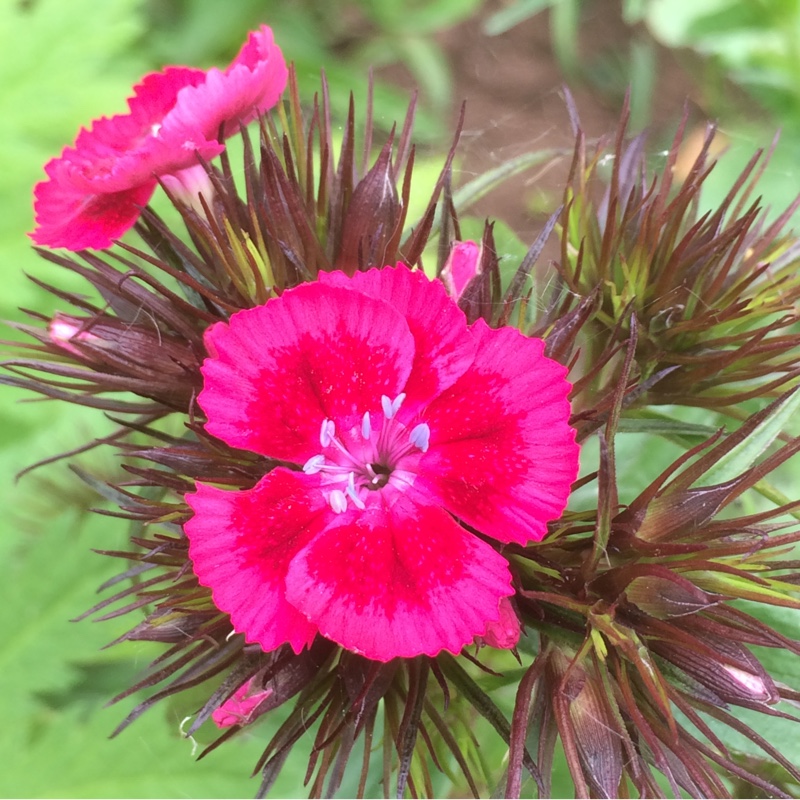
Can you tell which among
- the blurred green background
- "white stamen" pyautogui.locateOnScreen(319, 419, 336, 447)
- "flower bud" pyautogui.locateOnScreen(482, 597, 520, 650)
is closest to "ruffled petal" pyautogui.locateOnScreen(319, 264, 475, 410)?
"white stamen" pyautogui.locateOnScreen(319, 419, 336, 447)

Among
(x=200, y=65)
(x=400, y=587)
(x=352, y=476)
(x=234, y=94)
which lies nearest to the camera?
(x=400, y=587)

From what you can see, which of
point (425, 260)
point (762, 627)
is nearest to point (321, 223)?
point (425, 260)

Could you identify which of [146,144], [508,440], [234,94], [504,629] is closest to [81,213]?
[146,144]

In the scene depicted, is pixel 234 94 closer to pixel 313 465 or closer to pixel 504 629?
pixel 313 465

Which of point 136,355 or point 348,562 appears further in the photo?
point 136,355

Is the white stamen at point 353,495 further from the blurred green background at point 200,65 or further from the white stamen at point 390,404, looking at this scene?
the blurred green background at point 200,65

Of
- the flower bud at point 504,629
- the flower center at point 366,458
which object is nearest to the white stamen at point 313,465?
the flower center at point 366,458

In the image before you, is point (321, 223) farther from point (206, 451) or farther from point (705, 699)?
point (705, 699)
